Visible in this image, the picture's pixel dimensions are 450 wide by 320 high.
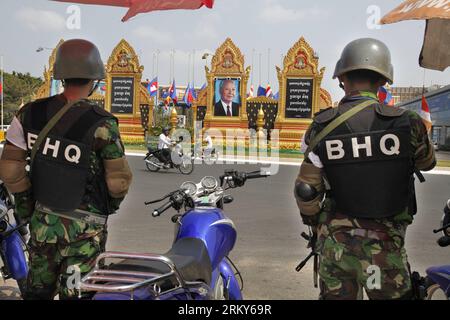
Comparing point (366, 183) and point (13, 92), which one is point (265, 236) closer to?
point (366, 183)

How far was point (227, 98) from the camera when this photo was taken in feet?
75.2

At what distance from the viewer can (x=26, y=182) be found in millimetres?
2336

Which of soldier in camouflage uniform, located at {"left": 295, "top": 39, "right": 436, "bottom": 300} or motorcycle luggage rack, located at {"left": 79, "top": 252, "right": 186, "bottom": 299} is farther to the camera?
soldier in camouflage uniform, located at {"left": 295, "top": 39, "right": 436, "bottom": 300}

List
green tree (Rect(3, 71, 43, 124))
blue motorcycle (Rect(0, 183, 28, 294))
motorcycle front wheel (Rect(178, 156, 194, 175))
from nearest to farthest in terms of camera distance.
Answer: blue motorcycle (Rect(0, 183, 28, 294)) → motorcycle front wheel (Rect(178, 156, 194, 175)) → green tree (Rect(3, 71, 43, 124))

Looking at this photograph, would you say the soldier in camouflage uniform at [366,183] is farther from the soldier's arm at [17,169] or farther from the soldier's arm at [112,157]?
the soldier's arm at [17,169]

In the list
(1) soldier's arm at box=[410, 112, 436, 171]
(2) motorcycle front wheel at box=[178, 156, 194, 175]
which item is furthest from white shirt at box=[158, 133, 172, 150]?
(1) soldier's arm at box=[410, 112, 436, 171]

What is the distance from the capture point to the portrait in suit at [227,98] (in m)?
22.9

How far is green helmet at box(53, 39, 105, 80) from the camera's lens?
232 cm

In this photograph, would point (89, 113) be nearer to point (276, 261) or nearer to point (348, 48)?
point (348, 48)

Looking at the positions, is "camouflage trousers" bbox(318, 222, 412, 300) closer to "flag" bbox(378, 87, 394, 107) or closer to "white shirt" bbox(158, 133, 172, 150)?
"flag" bbox(378, 87, 394, 107)

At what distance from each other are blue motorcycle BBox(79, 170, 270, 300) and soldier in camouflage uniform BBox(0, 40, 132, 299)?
0.24m

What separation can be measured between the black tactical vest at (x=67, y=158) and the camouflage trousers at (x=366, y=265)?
3.68 ft

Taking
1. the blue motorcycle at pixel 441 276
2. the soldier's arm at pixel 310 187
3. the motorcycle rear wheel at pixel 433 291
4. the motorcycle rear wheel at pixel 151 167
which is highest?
the soldier's arm at pixel 310 187

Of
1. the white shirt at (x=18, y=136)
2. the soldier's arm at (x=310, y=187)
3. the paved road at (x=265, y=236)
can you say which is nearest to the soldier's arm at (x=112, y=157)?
the white shirt at (x=18, y=136)
